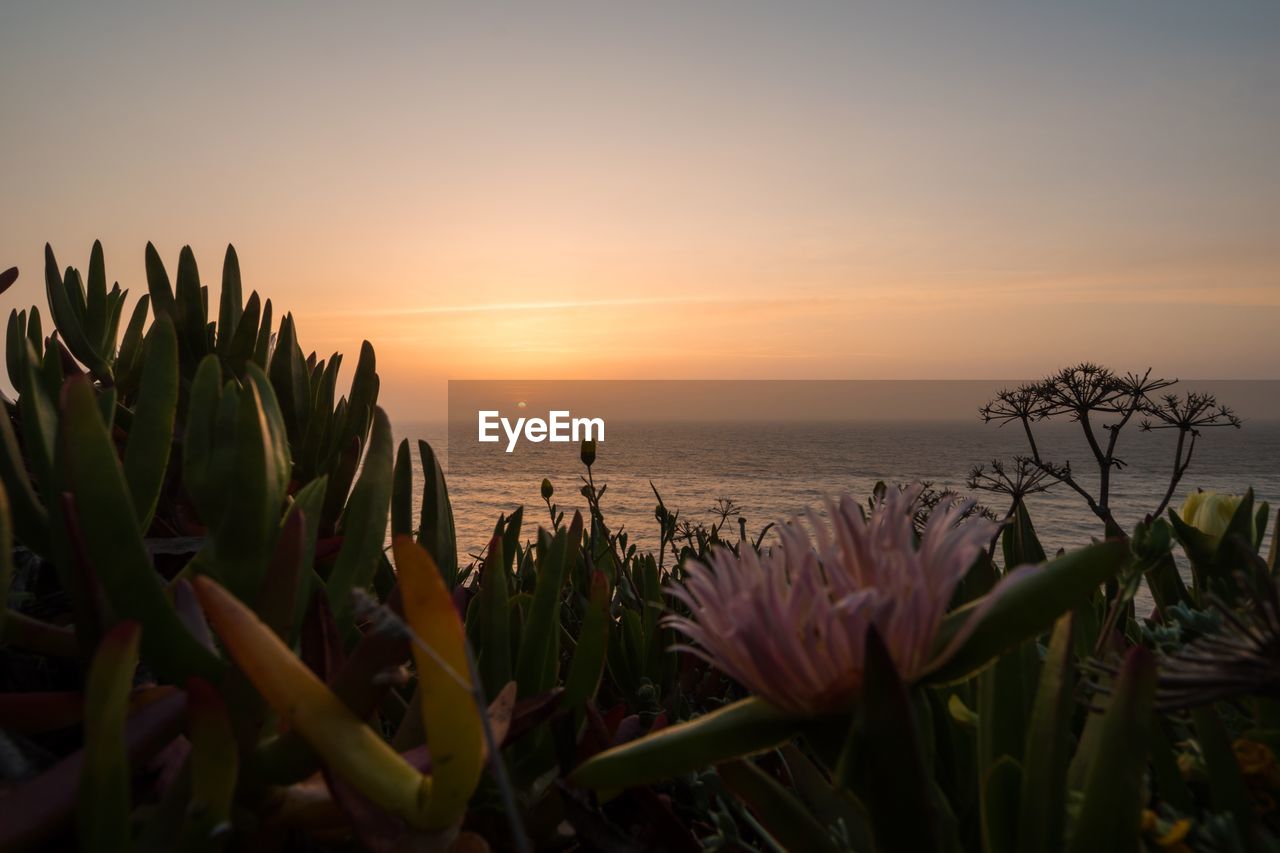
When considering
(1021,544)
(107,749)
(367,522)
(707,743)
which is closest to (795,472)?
(1021,544)

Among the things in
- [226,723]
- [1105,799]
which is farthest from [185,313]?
[1105,799]

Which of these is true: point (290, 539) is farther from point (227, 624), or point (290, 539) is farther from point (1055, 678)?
point (1055, 678)

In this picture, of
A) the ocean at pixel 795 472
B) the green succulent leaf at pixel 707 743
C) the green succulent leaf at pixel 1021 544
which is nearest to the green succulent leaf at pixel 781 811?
the green succulent leaf at pixel 707 743

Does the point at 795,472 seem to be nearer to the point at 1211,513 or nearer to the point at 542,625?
the point at 1211,513

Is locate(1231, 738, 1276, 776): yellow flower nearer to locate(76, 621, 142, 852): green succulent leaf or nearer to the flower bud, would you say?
the flower bud

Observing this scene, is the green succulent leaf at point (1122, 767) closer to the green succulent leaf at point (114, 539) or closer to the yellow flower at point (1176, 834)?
the yellow flower at point (1176, 834)

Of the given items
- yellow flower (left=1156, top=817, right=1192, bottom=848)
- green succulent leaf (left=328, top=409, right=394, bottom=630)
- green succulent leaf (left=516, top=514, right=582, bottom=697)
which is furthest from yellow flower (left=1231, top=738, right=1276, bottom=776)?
green succulent leaf (left=328, top=409, right=394, bottom=630)
